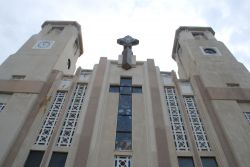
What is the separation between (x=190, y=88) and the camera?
13016 millimetres

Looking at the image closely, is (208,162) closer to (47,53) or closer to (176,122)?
(176,122)

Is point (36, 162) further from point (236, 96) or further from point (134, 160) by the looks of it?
point (236, 96)

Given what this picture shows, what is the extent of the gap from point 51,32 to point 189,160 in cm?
1277

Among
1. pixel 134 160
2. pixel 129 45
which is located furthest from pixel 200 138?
pixel 129 45

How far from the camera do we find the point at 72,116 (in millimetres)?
10938

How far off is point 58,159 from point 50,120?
6.88 ft

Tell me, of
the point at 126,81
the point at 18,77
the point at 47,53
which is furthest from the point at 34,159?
the point at 47,53

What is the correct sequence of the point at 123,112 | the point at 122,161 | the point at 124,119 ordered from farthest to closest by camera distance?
the point at 123,112 → the point at 124,119 → the point at 122,161

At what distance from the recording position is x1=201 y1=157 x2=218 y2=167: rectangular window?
9.08 metres

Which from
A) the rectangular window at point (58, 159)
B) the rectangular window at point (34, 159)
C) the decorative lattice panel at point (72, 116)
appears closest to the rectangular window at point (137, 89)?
the decorative lattice panel at point (72, 116)

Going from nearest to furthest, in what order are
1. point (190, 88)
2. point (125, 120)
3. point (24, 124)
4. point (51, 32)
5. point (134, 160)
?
point (134, 160) < point (24, 124) < point (125, 120) < point (190, 88) < point (51, 32)

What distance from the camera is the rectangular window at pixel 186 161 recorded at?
9086 mm

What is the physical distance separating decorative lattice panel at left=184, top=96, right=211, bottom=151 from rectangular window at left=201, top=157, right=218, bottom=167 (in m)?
0.41

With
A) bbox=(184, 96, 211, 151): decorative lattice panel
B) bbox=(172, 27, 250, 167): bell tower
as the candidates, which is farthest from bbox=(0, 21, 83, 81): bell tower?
bbox=(172, 27, 250, 167): bell tower
